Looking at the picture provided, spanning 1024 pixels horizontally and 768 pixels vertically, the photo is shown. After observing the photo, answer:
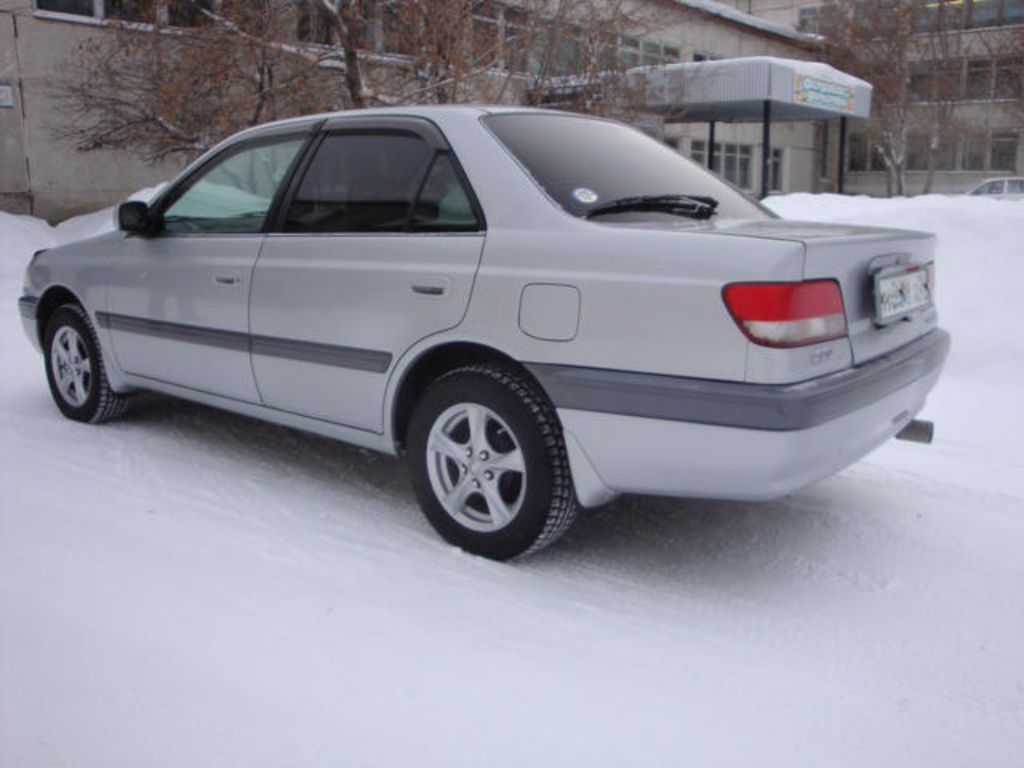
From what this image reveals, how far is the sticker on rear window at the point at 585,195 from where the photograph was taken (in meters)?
3.19

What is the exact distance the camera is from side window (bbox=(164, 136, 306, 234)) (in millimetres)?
4043

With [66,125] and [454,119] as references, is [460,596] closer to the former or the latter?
[454,119]

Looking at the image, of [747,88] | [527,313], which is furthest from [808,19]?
[527,313]

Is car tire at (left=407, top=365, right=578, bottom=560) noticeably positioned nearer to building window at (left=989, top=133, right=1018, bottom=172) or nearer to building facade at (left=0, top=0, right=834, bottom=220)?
building facade at (left=0, top=0, right=834, bottom=220)

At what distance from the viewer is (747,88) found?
20438mm

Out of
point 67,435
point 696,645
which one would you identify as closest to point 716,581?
point 696,645

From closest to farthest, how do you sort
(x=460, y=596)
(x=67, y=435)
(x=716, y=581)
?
(x=460, y=596) → (x=716, y=581) → (x=67, y=435)

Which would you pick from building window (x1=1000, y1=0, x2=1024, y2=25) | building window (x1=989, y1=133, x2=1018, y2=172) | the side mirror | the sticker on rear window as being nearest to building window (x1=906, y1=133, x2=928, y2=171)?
building window (x1=989, y1=133, x2=1018, y2=172)

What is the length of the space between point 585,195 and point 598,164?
1.00ft

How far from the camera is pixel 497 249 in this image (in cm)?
316

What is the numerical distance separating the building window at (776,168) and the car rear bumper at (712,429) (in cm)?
3760

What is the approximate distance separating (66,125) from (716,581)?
16854mm

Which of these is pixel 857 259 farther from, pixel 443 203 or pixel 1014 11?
pixel 1014 11

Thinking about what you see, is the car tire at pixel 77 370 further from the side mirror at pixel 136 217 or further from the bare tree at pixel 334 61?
the bare tree at pixel 334 61
